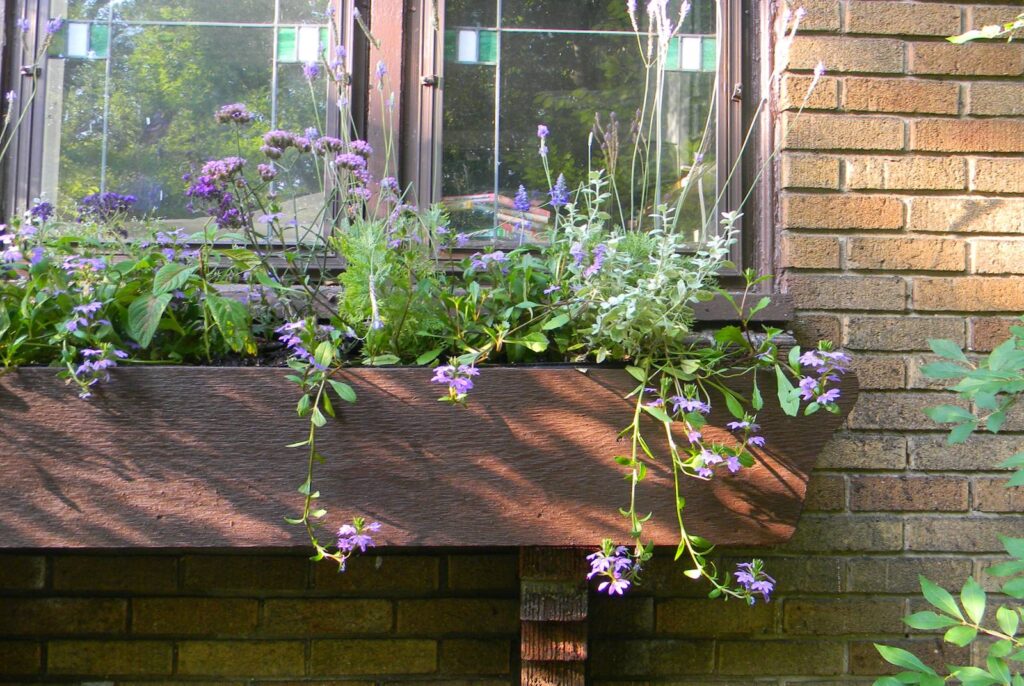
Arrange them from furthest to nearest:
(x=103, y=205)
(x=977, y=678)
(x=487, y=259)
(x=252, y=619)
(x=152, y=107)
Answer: (x=152, y=107)
(x=252, y=619)
(x=103, y=205)
(x=487, y=259)
(x=977, y=678)

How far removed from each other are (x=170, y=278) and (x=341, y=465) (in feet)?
1.40

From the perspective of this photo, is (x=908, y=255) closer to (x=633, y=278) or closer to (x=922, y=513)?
(x=922, y=513)

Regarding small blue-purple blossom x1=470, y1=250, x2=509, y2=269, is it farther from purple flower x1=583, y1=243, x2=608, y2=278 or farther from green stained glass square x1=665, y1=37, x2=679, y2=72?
green stained glass square x1=665, y1=37, x2=679, y2=72

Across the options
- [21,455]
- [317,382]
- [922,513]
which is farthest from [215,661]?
[922,513]

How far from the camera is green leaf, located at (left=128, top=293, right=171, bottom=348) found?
1.43 meters

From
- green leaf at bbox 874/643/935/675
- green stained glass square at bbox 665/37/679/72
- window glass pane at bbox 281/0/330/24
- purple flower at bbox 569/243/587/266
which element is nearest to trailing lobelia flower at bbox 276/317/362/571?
purple flower at bbox 569/243/587/266

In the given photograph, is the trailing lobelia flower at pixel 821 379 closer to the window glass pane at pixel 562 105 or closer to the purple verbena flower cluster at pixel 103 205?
the window glass pane at pixel 562 105

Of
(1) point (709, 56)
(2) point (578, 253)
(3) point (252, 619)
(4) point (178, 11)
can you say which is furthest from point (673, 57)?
(3) point (252, 619)

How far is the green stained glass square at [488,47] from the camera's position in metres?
2.02

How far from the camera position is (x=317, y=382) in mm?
1377

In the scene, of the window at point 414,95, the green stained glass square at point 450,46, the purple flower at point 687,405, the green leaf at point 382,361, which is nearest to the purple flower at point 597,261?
the purple flower at point 687,405

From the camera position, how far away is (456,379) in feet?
4.45

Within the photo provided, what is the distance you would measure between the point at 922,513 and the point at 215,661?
151 centimetres

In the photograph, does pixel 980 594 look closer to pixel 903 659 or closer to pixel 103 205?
pixel 903 659
